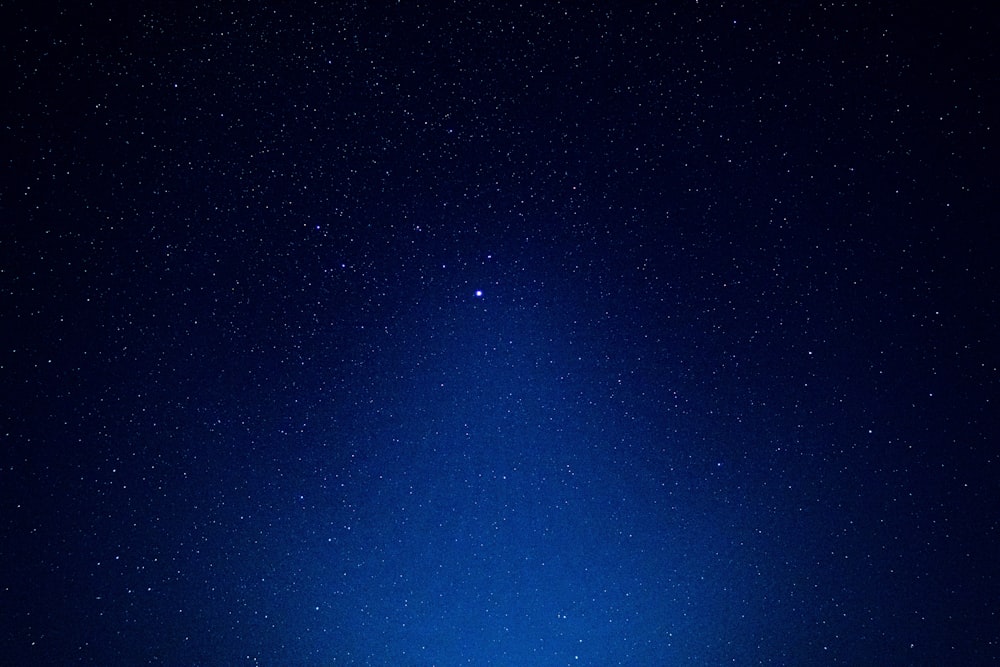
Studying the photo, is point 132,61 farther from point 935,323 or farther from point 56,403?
point 935,323

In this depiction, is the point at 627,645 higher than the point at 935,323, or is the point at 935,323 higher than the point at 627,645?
the point at 935,323

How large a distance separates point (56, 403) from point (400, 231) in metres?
0.42

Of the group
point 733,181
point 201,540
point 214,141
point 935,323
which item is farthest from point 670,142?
point 201,540

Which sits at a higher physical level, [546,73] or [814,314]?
[546,73]

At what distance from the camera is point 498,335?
75cm

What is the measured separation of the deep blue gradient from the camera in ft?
2.37

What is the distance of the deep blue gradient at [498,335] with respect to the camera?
2.37ft

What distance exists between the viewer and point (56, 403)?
76 cm

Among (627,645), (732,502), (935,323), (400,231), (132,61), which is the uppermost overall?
(132,61)

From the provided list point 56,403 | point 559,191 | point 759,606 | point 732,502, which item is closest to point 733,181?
point 559,191

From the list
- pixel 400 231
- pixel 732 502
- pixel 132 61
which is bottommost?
pixel 732 502

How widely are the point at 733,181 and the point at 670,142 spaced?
0.08 meters

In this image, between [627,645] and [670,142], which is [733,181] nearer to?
[670,142]

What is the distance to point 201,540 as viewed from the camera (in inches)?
30.5
